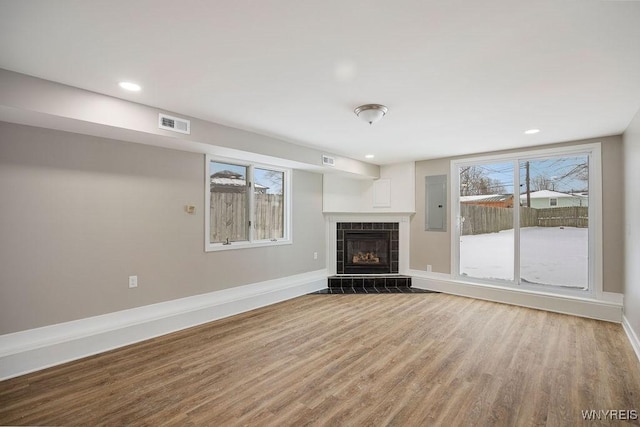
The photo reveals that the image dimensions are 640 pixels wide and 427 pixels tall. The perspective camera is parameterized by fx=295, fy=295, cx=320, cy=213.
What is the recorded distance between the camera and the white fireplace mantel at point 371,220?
18.9 ft

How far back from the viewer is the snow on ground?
13.8 ft

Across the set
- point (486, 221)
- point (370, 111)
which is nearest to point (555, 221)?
point (486, 221)

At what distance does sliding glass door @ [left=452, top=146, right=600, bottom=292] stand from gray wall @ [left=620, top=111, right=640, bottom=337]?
51cm

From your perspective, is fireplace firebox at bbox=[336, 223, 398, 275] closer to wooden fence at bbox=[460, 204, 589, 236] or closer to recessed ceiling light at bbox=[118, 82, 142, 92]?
wooden fence at bbox=[460, 204, 589, 236]

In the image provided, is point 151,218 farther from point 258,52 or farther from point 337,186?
point 337,186

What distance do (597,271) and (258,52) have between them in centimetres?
496

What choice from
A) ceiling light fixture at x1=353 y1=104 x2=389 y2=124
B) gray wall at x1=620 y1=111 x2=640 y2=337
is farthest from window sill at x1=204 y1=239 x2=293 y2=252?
gray wall at x1=620 y1=111 x2=640 y2=337

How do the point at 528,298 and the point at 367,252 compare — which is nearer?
the point at 528,298

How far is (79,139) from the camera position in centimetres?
295

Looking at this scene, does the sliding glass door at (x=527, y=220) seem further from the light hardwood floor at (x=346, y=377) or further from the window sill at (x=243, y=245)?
the window sill at (x=243, y=245)

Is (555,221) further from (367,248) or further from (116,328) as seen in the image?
(116,328)

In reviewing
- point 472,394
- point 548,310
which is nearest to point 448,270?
point 548,310

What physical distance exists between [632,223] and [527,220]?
1.45 meters

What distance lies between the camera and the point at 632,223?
125 inches
